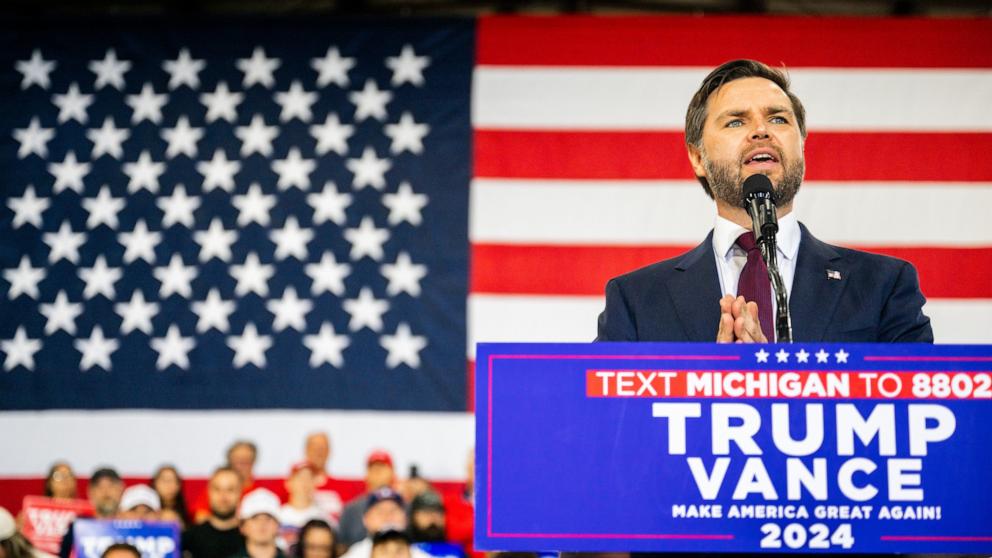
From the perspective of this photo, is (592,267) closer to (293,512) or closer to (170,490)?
(293,512)

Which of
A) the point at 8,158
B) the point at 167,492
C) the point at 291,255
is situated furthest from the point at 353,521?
the point at 8,158

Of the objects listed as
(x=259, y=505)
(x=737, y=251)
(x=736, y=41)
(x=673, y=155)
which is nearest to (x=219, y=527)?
(x=259, y=505)

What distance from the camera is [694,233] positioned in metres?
6.84

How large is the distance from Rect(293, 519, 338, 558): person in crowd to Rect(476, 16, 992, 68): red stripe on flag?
10.4ft

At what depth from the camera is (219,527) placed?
5.43 metres

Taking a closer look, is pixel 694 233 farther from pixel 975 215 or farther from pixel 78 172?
pixel 78 172

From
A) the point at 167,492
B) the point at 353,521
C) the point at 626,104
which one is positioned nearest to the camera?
the point at 353,521

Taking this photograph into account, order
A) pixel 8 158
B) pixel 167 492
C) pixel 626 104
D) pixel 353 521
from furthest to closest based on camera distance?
1. pixel 8 158
2. pixel 626 104
3. pixel 167 492
4. pixel 353 521

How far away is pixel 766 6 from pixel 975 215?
271cm

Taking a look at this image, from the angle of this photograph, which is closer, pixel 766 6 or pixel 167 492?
pixel 167 492

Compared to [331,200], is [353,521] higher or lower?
lower

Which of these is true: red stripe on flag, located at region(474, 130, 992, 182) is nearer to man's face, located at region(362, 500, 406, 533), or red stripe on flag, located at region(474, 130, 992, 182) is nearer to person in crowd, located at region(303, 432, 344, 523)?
person in crowd, located at region(303, 432, 344, 523)

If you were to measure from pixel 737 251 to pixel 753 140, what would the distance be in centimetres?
19

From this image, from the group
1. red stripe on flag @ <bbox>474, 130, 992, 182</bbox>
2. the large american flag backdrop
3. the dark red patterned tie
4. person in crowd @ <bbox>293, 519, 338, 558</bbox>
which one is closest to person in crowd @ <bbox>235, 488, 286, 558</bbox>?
person in crowd @ <bbox>293, 519, 338, 558</bbox>
